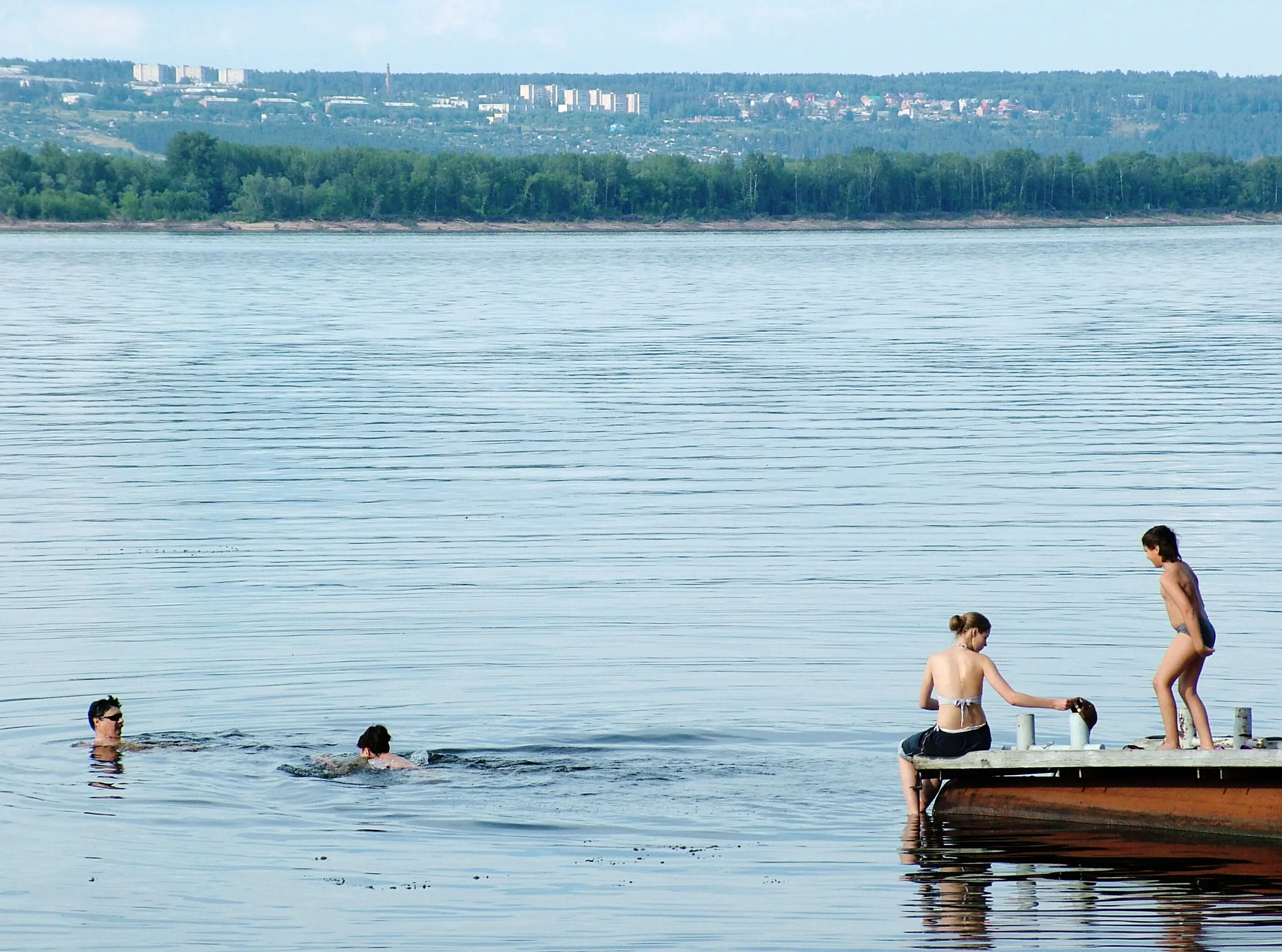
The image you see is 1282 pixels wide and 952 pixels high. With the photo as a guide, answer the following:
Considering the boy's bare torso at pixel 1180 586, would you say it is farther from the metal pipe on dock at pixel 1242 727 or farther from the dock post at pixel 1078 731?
the dock post at pixel 1078 731

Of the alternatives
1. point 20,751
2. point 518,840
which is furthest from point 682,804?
point 20,751

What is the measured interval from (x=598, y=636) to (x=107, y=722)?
5842mm

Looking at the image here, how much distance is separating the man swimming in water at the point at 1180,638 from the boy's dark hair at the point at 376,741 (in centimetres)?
575

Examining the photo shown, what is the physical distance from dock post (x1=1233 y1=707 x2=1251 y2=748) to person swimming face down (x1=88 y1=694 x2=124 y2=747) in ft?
27.9

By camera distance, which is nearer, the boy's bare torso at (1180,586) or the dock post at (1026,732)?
the boy's bare torso at (1180,586)

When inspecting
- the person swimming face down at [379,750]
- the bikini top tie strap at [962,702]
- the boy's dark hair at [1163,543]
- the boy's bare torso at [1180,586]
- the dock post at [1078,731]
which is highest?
the boy's dark hair at [1163,543]

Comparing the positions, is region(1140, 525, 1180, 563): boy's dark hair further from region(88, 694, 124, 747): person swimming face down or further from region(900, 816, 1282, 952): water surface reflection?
region(88, 694, 124, 747): person swimming face down

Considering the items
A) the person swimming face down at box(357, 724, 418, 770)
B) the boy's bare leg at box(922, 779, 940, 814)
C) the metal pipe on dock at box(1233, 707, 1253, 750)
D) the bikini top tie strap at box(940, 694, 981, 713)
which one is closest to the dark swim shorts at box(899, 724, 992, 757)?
the bikini top tie strap at box(940, 694, 981, 713)

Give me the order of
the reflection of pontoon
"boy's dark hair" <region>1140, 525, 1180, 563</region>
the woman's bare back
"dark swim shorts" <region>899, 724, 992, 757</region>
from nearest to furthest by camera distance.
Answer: the reflection of pontoon < "boy's dark hair" <region>1140, 525, 1180, 563</region> < the woman's bare back < "dark swim shorts" <region>899, 724, 992, 757</region>

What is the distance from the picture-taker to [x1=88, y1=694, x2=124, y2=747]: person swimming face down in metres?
15.1

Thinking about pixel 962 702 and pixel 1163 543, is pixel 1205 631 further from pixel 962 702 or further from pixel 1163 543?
pixel 962 702

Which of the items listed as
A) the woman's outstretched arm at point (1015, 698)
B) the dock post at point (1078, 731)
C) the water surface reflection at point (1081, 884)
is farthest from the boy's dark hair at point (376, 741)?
the dock post at point (1078, 731)

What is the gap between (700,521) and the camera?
2609 cm

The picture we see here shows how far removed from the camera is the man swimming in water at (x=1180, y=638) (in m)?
12.6
